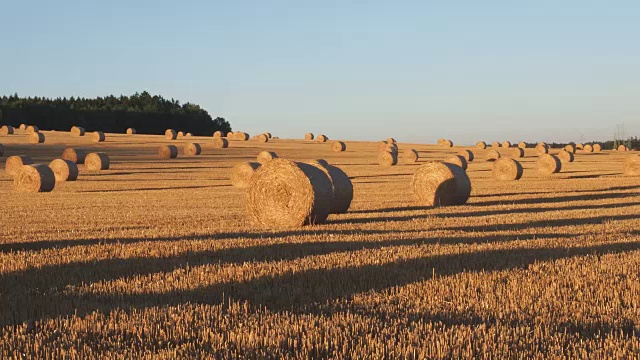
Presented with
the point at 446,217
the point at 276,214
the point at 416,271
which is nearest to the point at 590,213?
the point at 446,217

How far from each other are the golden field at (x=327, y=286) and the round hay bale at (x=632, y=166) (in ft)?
64.2

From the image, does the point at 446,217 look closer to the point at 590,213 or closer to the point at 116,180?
the point at 590,213

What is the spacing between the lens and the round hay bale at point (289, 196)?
16.3 meters

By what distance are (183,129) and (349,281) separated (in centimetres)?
8377

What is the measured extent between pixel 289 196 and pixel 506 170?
19.4 metres

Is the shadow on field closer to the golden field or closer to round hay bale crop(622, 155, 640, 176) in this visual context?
the golden field

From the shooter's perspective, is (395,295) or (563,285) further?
(563,285)

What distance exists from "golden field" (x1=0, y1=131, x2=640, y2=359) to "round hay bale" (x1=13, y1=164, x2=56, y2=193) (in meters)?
9.95

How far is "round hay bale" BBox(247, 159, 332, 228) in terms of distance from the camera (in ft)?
53.4

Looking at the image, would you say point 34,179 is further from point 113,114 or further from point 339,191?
point 113,114

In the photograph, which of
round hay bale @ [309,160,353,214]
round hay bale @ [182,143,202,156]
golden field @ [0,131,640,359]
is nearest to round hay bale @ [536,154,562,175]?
golden field @ [0,131,640,359]

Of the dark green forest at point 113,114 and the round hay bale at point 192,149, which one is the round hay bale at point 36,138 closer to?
the round hay bale at point 192,149

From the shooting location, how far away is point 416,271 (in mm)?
8734

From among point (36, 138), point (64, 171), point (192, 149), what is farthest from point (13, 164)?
point (36, 138)
